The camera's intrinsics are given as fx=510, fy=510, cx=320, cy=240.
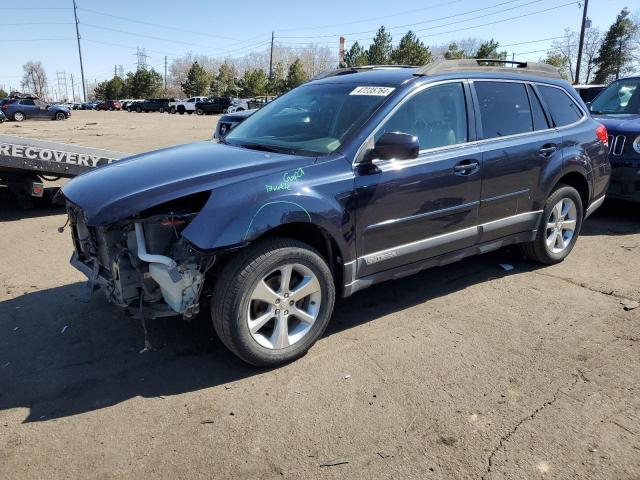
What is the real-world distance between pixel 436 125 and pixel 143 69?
9449cm

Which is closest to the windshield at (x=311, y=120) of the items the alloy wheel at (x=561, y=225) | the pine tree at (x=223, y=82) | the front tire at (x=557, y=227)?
the front tire at (x=557, y=227)

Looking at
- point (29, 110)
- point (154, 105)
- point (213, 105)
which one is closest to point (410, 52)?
point (213, 105)

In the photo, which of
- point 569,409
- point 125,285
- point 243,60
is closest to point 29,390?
point 125,285

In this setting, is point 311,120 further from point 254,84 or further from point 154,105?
point 254,84

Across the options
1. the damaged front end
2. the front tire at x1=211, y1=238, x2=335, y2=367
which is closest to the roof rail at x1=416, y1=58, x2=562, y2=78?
the front tire at x1=211, y1=238, x2=335, y2=367

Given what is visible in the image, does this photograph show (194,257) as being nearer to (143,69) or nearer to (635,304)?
(635,304)

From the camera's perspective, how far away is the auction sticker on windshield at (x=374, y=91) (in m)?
3.87

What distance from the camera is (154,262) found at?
10.1ft

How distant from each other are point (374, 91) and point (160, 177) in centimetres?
177

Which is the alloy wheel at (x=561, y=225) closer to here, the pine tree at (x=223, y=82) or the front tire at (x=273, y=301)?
the front tire at (x=273, y=301)

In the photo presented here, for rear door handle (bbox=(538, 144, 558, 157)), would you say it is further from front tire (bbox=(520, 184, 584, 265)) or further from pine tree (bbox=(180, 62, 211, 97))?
pine tree (bbox=(180, 62, 211, 97))

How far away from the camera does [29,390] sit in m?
3.15

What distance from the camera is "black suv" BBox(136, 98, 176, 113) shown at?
202 ft

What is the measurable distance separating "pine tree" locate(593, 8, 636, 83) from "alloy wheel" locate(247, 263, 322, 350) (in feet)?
219
